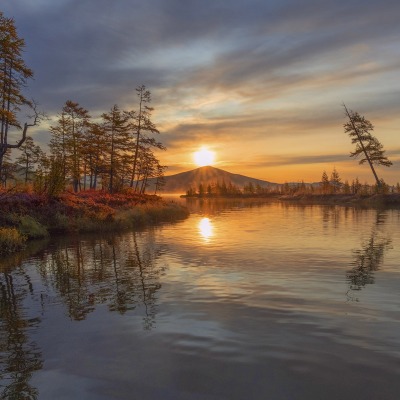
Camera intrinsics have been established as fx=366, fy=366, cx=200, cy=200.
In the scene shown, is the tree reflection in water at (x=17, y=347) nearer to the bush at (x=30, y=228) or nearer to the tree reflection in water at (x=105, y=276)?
the tree reflection in water at (x=105, y=276)

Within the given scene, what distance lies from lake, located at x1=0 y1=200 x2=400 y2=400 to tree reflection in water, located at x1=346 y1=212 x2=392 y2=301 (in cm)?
7

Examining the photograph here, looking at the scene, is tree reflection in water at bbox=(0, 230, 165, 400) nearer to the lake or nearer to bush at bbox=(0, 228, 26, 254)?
the lake

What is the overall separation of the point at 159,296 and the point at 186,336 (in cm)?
286

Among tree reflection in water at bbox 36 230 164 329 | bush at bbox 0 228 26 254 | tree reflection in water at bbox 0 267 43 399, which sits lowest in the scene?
tree reflection in water at bbox 0 267 43 399

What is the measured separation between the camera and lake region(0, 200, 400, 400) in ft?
17.1

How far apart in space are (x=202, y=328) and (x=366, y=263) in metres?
8.66

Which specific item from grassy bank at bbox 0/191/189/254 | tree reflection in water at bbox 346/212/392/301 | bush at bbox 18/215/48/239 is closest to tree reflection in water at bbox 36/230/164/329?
grassy bank at bbox 0/191/189/254

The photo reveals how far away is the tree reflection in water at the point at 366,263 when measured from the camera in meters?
10.6

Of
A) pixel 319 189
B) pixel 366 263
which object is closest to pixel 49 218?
pixel 366 263

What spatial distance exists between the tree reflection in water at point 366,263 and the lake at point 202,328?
7 centimetres

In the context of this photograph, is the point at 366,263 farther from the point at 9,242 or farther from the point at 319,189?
the point at 319,189

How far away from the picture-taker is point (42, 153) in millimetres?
62156

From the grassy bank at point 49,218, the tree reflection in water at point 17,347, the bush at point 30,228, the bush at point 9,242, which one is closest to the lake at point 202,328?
the tree reflection in water at point 17,347

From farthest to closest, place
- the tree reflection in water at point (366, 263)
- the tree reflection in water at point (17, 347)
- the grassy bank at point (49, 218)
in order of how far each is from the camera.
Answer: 1. the grassy bank at point (49, 218)
2. the tree reflection in water at point (366, 263)
3. the tree reflection in water at point (17, 347)
